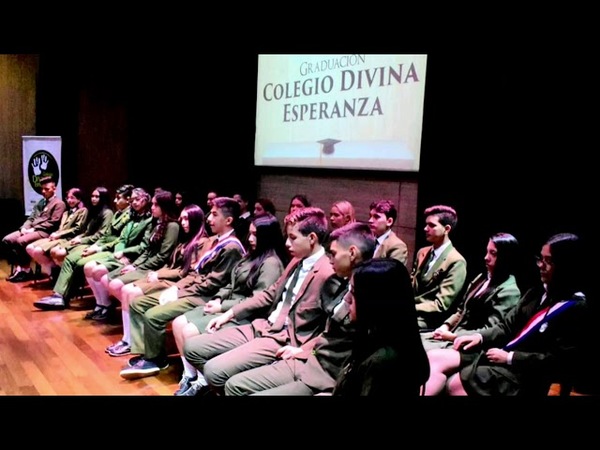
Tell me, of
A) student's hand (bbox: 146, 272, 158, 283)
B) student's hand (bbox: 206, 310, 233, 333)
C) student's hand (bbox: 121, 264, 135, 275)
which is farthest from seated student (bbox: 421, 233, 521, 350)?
student's hand (bbox: 121, 264, 135, 275)

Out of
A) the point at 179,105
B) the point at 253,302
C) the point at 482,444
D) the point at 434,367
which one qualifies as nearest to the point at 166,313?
the point at 253,302

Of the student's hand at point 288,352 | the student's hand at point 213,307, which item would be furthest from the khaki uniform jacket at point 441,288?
the student's hand at point 213,307

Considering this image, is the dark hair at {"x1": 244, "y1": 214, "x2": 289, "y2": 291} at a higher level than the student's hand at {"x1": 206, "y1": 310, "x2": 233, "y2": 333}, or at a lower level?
higher

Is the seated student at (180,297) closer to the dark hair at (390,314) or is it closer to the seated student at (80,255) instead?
the seated student at (80,255)

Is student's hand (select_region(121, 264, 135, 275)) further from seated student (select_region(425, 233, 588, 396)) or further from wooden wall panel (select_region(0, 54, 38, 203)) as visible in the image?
wooden wall panel (select_region(0, 54, 38, 203))

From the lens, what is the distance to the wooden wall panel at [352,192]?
523cm

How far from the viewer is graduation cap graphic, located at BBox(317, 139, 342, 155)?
19.2 feet

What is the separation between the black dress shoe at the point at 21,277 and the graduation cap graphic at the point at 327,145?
3.85 meters

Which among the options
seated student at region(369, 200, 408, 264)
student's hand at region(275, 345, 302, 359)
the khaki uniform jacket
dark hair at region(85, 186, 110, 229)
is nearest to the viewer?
student's hand at region(275, 345, 302, 359)

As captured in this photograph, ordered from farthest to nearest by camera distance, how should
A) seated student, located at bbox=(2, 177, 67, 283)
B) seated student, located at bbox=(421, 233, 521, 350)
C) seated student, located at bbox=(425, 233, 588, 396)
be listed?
1. seated student, located at bbox=(2, 177, 67, 283)
2. seated student, located at bbox=(421, 233, 521, 350)
3. seated student, located at bbox=(425, 233, 588, 396)

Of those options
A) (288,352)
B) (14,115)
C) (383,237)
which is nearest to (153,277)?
(383,237)

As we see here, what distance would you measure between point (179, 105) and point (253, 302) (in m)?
5.05

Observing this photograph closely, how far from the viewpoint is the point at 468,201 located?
429cm
